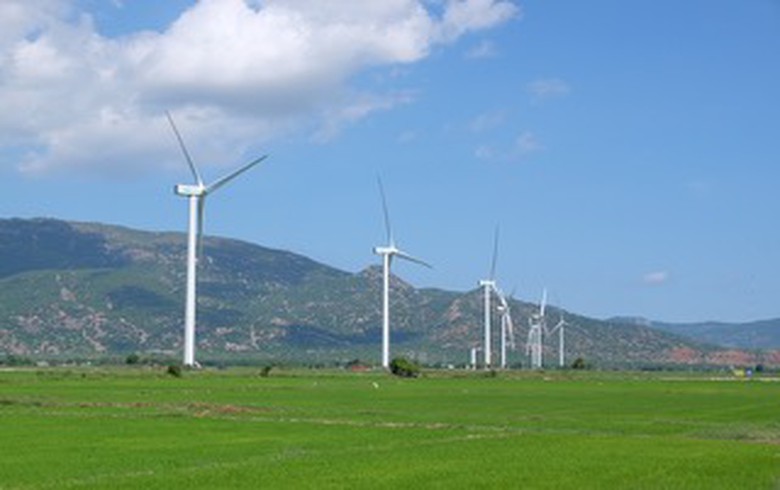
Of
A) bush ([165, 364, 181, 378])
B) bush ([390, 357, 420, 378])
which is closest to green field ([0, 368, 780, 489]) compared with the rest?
bush ([165, 364, 181, 378])

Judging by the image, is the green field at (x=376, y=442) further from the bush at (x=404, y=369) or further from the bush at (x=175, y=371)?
the bush at (x=404, y=369)

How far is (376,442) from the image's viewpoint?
158 feet

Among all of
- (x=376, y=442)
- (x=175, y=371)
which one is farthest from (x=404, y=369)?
(x=376, y=442)

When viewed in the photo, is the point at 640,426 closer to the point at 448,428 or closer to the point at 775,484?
the point at 448,428

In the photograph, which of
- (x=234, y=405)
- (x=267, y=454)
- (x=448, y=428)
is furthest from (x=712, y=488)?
(x=234, y=405)

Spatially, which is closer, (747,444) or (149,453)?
(149,453)

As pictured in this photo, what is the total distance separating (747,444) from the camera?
48750 millimetres

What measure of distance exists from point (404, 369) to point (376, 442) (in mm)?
121886

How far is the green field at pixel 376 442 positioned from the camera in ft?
112

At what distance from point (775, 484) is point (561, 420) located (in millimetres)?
31837

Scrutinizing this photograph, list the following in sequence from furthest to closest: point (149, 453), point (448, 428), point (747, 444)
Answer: point (448, 428) → point (747, 444) → point (149, 453)

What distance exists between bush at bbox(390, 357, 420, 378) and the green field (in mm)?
78687

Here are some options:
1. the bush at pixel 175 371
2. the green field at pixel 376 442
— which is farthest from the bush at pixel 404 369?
the green field at pixel 376 442

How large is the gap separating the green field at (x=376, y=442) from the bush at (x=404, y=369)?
258ft
